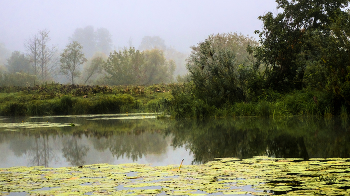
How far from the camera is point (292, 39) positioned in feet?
58.6

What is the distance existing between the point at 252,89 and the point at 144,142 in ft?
28.5

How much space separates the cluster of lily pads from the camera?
13.3ft

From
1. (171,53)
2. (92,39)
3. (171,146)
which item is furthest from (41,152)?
(92,39)

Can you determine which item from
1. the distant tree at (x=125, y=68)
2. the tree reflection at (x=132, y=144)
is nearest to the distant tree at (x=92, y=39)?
the distant tree at (x=125, y=68)

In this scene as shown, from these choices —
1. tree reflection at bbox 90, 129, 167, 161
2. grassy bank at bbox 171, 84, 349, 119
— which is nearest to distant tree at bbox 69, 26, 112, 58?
grassy bank at bbox 171, 84, 349, 119

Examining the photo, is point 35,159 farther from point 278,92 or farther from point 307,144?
point 278,92

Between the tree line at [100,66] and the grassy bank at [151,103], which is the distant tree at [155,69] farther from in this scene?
the grassy bank at [151,103]

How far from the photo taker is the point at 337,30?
14180 millimetres

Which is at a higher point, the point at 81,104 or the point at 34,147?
the point at 81,104

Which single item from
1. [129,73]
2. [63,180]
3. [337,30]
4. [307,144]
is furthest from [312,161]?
[129,73]

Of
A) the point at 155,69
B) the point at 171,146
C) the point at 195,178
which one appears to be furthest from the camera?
the point at 155,69

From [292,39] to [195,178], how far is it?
14666 mm

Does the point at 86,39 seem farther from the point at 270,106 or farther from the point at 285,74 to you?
the point at 270,106

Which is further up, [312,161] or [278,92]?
[278,92]
